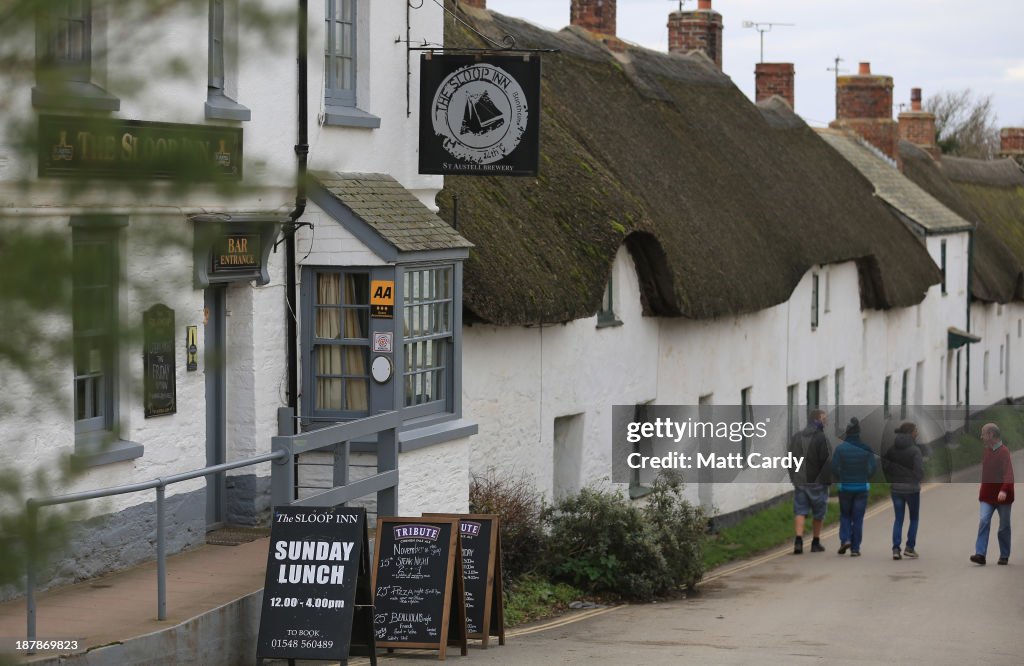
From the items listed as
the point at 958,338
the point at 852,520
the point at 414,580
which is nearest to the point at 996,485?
the point at 852,520

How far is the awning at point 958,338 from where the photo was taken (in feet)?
129

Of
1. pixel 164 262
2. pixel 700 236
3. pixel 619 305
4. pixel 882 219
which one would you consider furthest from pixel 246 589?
pixel 882 219

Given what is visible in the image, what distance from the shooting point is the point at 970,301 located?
136 ft

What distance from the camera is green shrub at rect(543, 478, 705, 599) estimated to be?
15805 mm

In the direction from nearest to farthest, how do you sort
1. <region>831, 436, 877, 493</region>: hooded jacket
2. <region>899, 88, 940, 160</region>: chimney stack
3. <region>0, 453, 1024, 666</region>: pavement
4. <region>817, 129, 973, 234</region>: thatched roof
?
<region>0, 453, 1024, 666</region>: pavement, <region>831, 436, 877, 493</region>: hooded jacket, <region>817, 129, 973, 234</region>: thatched roof, <region>899, 88, 940, 160</region>: chimney stack

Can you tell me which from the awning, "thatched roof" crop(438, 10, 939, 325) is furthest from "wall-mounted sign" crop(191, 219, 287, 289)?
the awning

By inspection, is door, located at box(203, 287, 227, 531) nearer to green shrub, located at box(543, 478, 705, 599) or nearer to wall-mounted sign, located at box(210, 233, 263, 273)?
wall-mounted sign, located at box(210, 233, 263, 273)

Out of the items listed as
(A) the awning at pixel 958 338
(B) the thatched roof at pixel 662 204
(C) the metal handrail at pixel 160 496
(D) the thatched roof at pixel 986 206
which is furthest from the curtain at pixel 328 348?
(D) the thatched roof at pixel 986 206

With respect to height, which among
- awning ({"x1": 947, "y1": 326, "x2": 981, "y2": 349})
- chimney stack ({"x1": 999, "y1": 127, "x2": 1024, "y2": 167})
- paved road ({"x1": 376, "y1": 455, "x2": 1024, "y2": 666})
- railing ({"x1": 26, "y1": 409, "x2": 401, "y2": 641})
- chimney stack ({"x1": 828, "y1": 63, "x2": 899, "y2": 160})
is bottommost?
paved road ({"x1": 376, "y1": 455, "x2": 1024, "y2": 666})

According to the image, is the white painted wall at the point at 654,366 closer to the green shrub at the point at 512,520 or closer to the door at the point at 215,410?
the green shrub at the point at 512,520

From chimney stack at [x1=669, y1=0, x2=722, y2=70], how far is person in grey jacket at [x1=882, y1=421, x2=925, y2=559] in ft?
51.3

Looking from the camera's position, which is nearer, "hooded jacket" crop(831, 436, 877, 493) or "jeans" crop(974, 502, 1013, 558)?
"jeans" crop(974, 502, 1013, 558)

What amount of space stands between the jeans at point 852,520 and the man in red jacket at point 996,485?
164cm

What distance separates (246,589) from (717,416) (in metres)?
14.4
